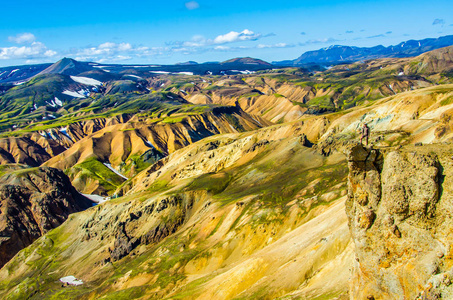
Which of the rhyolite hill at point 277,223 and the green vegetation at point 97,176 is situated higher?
the rhyolite hill at point 277,223

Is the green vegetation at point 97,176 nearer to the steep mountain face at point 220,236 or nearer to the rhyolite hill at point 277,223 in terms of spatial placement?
the rhyolite hill at point 277,223

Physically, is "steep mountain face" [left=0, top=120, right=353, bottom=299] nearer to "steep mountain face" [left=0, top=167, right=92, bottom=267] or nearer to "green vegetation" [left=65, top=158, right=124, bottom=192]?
"steep mountain face" [left=0, top=167, right=92, bottom=267]

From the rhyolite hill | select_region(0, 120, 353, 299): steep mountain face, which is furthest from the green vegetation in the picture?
select_region(0, 120, 353, 299): steep mountain face

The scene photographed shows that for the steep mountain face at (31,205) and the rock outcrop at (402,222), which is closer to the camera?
the rock outcrop at (402,222)

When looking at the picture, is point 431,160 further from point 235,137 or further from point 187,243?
point 235,137

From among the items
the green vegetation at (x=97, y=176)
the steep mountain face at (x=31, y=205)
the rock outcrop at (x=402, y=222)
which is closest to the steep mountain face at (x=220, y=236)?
the rock outcrop at (x=402, y=222)

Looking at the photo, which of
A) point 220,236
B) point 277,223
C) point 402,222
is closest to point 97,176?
point 220,236

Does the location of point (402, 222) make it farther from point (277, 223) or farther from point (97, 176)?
point (97, 176)
